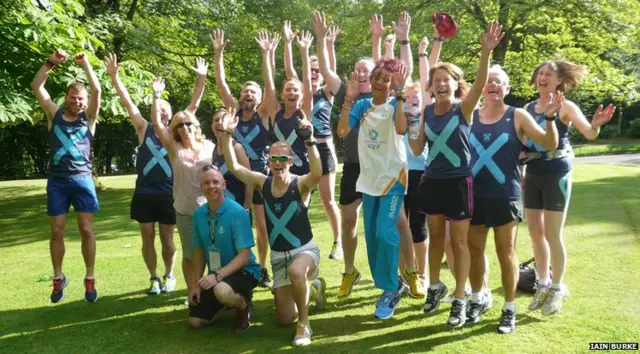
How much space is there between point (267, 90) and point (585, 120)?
10.2ft

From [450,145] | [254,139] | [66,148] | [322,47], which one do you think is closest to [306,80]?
[322,47]

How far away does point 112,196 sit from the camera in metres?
16.2

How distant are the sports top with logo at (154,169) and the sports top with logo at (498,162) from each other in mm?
3086

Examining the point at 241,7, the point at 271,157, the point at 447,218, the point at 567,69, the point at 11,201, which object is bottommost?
the point at 11,201

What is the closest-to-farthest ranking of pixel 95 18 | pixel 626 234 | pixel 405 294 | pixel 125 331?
1. pixel 125 331
2. pixel 405 294
3. pixel 626 234
4. pixel 95 18

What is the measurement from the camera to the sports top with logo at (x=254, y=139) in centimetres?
562

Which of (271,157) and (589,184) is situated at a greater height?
(271,157)

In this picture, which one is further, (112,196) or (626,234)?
(112,196)

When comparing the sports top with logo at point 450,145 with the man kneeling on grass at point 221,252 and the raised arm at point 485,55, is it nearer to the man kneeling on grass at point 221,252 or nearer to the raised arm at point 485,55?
the raised arm at point 485,55

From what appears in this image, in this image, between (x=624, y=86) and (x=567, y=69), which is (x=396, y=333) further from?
(x=624, y=86)

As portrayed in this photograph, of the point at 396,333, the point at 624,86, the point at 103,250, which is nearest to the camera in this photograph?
the point at 396,333

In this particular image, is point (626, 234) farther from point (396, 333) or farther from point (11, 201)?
point (11, 201)

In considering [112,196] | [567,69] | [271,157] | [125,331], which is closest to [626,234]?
[567,69]

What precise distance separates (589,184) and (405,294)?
1095cm
